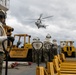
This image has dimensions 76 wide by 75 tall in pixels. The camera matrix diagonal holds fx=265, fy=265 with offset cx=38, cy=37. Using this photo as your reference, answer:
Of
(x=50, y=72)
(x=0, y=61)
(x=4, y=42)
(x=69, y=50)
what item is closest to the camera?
(x=4, y=42)

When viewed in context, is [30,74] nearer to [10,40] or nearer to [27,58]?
[10,40]

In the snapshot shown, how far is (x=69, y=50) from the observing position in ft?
97.2

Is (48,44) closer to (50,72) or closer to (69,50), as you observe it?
(50,72)

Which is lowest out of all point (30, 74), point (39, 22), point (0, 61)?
point (30, 74)

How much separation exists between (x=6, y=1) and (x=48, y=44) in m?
28.4

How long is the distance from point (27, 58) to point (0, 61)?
50.3 feet

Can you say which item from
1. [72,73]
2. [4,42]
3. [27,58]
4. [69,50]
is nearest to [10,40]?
[4,42]

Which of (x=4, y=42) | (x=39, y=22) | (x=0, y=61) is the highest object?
(x=39, y=22)

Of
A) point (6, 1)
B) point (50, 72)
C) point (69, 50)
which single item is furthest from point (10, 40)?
point (6, 1)

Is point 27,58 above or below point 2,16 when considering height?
below

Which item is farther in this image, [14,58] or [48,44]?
[14,58]

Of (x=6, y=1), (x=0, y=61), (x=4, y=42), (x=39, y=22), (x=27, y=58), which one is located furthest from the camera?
(x=39, y=22)

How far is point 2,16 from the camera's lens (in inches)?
171

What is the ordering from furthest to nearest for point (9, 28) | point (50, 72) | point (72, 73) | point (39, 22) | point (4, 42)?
point (39, 22)
point (9, 28)
point (72, 73)
point (50, 72)
point (4, 42)
